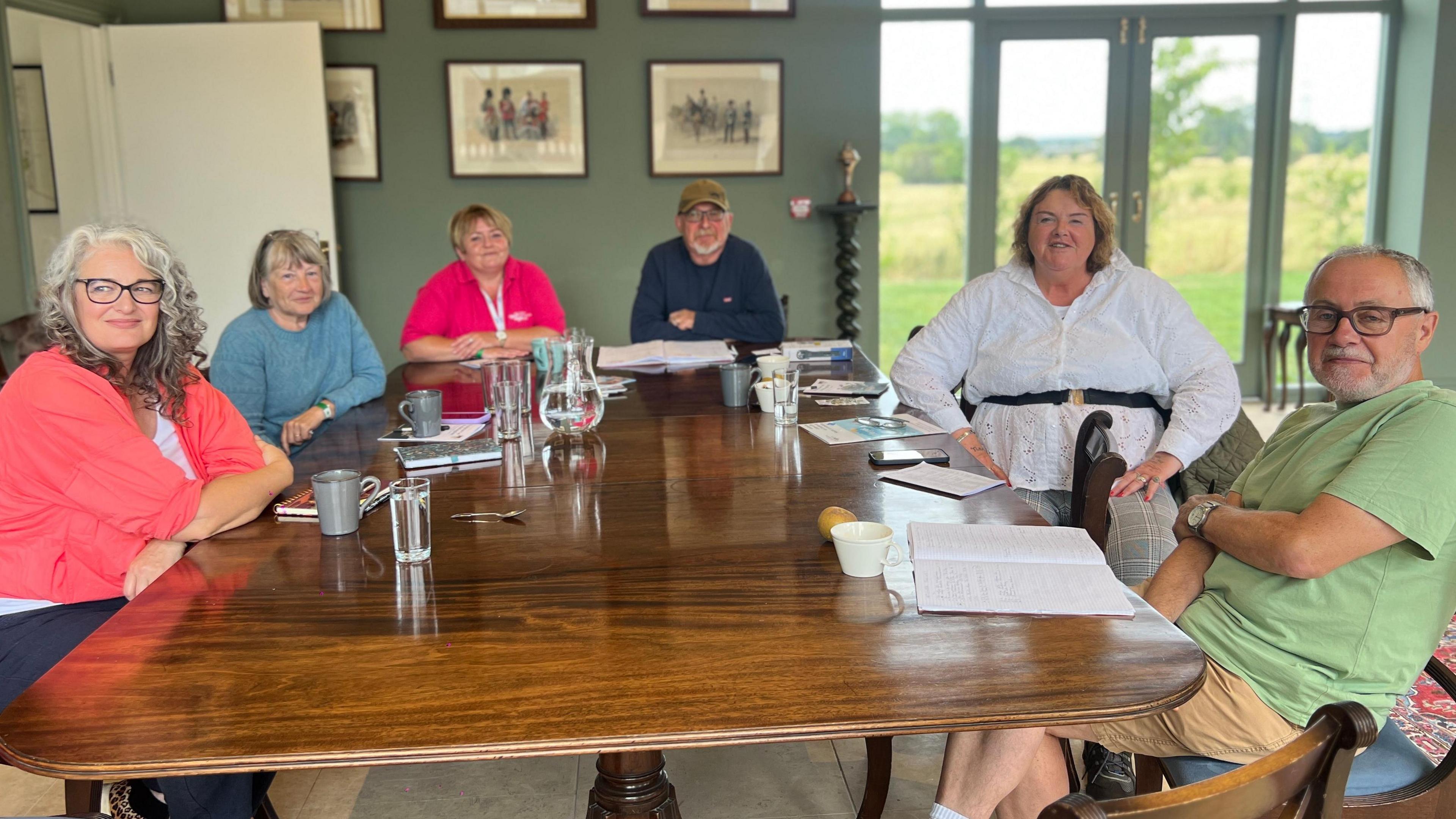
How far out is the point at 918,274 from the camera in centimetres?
592

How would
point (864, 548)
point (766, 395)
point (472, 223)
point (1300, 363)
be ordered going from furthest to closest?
point (1300, 363) < point (472, 223) < point (766, 395) < point (864, 548)

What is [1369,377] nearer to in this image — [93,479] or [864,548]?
[864,548]

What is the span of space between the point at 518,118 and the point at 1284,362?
4231mm

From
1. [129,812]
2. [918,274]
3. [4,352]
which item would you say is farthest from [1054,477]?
[4,352]

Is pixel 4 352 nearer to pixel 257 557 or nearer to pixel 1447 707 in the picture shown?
pixel 257 557

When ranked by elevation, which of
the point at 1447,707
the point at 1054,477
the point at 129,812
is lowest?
the point at 1447,707

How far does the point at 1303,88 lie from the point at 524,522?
18.5 ft

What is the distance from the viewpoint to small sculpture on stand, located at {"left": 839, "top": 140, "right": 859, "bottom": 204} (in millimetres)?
5312

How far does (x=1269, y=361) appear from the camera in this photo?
5.84 m

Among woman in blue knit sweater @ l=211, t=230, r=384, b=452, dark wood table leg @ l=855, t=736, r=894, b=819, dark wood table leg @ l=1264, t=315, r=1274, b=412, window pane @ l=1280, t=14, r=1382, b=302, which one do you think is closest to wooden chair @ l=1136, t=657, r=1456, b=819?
dark wood table leg @ l=855, t=736, r=894, b=819

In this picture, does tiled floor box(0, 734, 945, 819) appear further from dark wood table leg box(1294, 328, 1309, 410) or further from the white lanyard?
dark wood table leg box(1294, 328, 1309, 410)

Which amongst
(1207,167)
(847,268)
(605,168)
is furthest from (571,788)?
(1207,167)

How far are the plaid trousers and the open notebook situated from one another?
2.12ft

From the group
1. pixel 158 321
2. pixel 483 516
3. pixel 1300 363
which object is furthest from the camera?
pixel 1300 363
